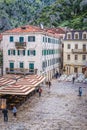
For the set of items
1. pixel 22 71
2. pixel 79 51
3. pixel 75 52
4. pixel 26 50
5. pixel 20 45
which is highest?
pixel 20 45

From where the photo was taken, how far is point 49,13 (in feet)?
484

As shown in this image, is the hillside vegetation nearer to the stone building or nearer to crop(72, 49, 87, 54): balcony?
crop(72, 49, 87, 54): balcony

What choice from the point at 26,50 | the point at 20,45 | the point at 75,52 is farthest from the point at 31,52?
the point at 75,52

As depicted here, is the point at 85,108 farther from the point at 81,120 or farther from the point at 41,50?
the point at 41,50

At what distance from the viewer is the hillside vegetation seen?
135375 millimetres

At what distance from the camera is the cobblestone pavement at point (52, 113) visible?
28156mm

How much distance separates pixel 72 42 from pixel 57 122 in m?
43.5

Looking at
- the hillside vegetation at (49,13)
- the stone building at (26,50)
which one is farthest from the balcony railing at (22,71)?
the hillside vegetation at (49,13)

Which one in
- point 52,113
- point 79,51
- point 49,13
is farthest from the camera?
point 49,13

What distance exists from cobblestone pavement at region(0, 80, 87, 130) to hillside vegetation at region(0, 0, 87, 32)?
88.6 metres

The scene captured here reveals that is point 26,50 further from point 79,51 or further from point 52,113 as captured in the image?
point 52,113

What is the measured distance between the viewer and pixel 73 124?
94.7 ft

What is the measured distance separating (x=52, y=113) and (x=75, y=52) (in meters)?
39.6

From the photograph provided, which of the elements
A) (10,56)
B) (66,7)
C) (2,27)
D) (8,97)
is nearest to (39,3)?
(66,7)
